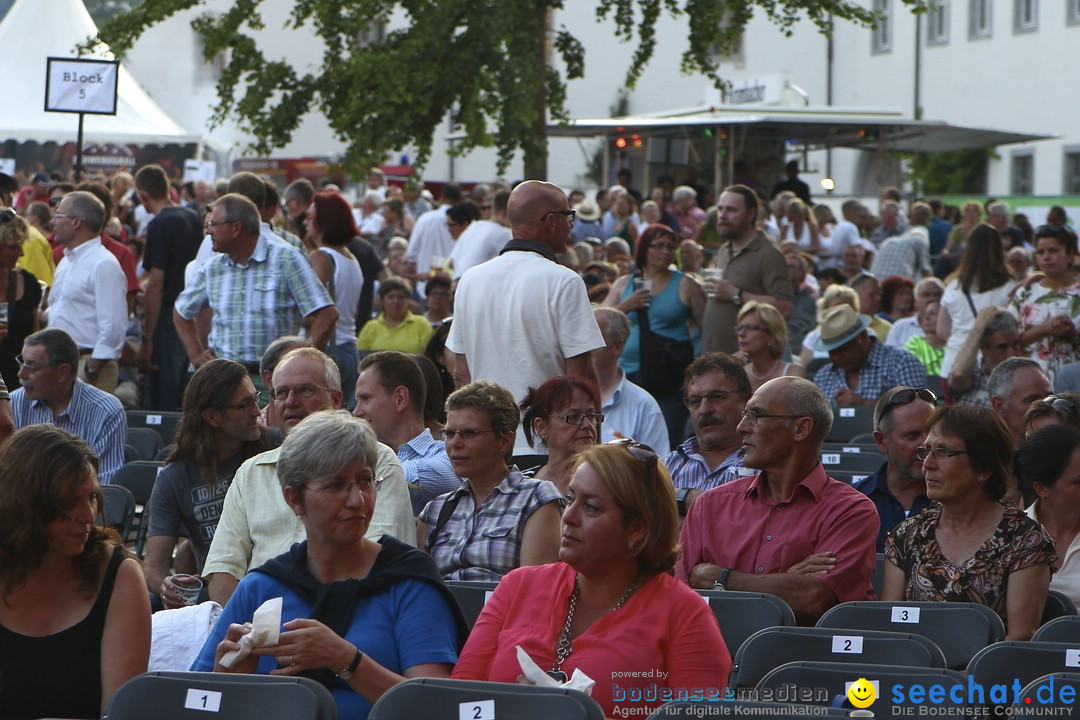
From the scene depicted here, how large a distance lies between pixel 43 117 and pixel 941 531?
1965 cm

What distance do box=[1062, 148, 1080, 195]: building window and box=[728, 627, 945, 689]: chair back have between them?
30.4m

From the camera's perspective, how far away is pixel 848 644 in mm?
4242

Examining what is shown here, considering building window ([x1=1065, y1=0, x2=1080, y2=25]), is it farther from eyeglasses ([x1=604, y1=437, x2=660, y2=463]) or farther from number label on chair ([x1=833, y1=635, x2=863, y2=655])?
eyeglasses ([x1=604, y1=437, x2=660, y2=463])

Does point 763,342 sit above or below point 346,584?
above

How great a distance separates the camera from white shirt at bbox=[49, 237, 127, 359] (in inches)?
344

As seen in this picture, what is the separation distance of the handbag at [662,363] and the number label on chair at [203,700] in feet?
17.7

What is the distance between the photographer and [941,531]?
4.95 m

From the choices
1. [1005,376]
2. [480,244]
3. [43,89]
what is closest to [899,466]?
[1005,376]

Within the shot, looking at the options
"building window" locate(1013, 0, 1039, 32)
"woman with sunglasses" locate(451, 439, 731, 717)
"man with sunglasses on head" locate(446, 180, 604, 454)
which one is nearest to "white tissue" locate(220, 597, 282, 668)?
"woman with sunglasses" locate(451, 439, 731, 717)

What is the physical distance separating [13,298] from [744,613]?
16.6ft

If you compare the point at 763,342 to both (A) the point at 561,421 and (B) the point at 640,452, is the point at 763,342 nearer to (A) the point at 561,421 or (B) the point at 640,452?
(A) the point at 561,421

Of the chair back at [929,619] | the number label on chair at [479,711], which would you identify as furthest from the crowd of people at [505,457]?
the number label on chair at [479,711]

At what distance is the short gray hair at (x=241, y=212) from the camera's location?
7.55 meters

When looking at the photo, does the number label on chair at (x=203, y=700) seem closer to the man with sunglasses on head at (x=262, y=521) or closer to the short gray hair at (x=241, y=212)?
the man with sunglasses on head at (x=262, y=521)
